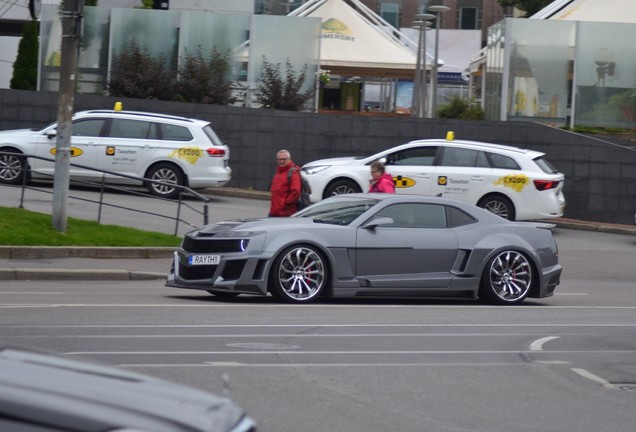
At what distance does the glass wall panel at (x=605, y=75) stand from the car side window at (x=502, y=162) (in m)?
5.56

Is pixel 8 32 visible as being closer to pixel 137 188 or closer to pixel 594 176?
pixel 137 188

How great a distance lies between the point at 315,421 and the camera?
7.14 meters

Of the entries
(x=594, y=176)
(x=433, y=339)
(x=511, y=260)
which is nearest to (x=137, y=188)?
(x=594, y=176)

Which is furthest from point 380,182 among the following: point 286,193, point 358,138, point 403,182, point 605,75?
point 605,75

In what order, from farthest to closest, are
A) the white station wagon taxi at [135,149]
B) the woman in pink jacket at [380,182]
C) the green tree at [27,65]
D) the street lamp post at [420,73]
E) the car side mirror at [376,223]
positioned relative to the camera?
the street lamp post at [420,73], the green tree at [27,65], the white station wagon taxi at [135,149], the woman in pink jacket at [380,182], the car side mirror at [376,223]

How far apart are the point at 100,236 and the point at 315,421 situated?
1121cm

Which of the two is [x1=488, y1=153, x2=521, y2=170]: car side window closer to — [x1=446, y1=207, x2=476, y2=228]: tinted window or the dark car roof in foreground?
[x1=446, y1=207, x2=476, y2=228]: tinted window

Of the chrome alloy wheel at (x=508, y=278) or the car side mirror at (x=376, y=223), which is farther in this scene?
the chrome alloy wheel at (x=508, y=278)

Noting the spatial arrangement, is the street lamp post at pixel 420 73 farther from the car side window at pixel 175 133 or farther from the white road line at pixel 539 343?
the white road line at pixel 539 343

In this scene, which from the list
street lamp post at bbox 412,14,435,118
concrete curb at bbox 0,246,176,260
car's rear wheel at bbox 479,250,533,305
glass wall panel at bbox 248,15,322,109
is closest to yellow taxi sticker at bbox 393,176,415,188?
concrete curb at bbox 0,246,176,260

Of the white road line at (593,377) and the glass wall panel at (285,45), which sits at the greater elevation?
the glass wall panel at (285,45)

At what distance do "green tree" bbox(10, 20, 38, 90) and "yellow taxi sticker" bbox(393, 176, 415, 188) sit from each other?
42.1 ft

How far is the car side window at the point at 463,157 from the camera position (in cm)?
2358

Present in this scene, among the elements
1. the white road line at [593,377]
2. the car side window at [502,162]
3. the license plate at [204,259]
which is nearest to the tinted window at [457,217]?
the license plate at [204,259]
